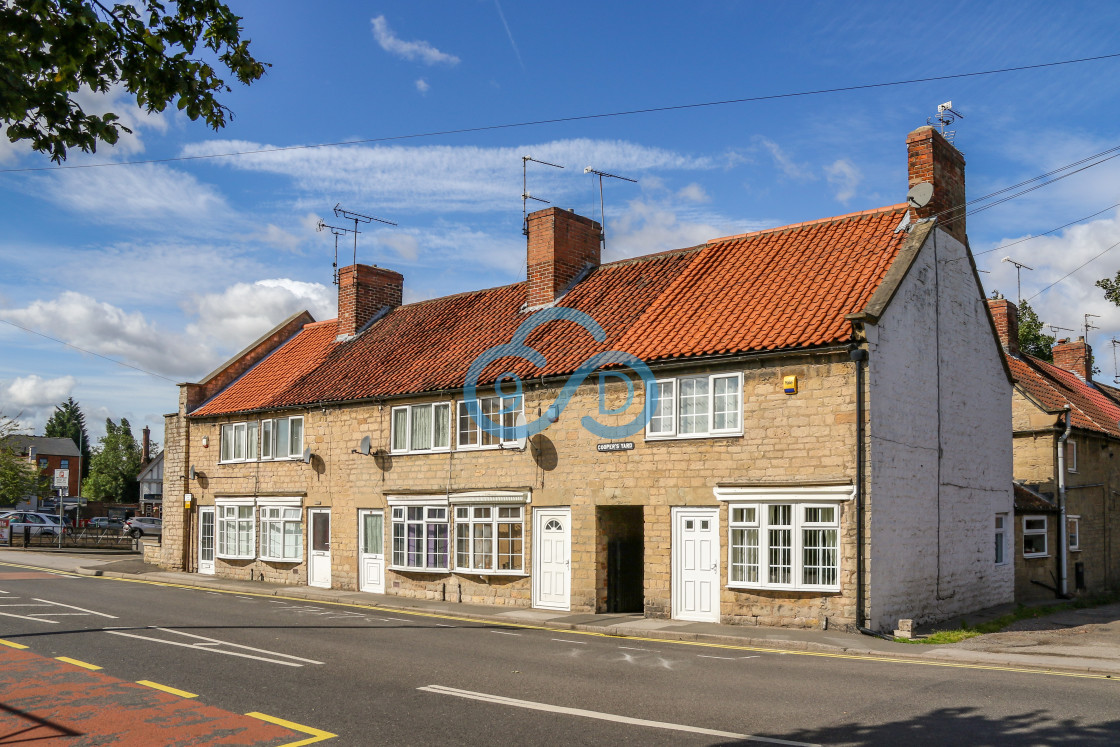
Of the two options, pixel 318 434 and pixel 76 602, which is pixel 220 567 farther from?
pixel 76 602

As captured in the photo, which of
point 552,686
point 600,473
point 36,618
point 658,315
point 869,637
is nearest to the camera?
point 552,686

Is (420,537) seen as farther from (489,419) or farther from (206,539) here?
(206,539)

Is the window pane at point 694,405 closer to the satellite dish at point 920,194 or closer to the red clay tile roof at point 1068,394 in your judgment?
the satellite dish at point 920,194

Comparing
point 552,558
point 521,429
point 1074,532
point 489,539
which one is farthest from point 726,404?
point 1074,532

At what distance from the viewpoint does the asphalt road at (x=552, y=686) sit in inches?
346

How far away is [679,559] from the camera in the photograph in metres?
18.9

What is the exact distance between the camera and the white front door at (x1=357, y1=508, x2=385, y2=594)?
24.9 m

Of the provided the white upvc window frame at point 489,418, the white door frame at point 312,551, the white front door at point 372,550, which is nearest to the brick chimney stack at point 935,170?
the white upvc window frame at point 489,418

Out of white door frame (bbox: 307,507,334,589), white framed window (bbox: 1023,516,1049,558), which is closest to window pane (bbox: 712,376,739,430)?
white framed window (bbox: 1023,516,1049,558)

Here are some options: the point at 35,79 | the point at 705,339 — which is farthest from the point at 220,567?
the point at 35,79

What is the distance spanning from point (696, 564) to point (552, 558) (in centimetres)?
381

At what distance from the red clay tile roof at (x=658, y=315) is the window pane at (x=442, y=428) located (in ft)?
2.16

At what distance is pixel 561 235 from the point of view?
25.1 m

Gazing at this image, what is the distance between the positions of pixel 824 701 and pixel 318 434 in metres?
19.6
